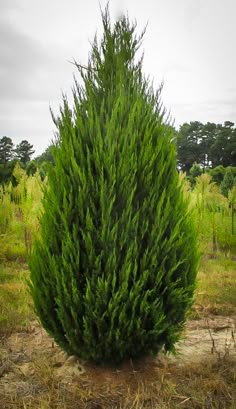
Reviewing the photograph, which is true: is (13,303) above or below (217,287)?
above

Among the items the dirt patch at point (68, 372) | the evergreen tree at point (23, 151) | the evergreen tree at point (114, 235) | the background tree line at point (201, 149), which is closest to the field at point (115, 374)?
the dirt patch at point (68, 372)

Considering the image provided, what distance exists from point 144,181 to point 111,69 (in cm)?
110

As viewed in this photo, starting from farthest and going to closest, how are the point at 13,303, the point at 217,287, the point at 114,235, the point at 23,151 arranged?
the point at 23,151 < the point at 217,287 < the point at 13,303 < the point at 114,235

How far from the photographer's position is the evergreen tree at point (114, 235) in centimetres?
274

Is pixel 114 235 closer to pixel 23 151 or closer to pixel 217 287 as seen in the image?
pixel 217 287

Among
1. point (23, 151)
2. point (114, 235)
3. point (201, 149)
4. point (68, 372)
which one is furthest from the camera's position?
point (201, 149)

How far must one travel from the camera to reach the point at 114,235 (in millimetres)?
2736

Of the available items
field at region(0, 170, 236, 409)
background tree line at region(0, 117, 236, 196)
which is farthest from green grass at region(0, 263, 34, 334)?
background tree line at region(0, 117, 236, 196)

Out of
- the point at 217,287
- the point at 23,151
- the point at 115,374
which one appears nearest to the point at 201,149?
the point at 23,151

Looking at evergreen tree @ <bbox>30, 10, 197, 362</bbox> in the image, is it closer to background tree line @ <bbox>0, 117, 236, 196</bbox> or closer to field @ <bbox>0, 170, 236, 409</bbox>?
field @ <bbox>0, 170, 236, 409</bbox>

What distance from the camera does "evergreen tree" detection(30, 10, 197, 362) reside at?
8.98ft

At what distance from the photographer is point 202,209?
401 inches

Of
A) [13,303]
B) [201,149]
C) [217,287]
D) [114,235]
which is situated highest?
[201,149]

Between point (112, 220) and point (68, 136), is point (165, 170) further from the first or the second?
point (68, 136)
